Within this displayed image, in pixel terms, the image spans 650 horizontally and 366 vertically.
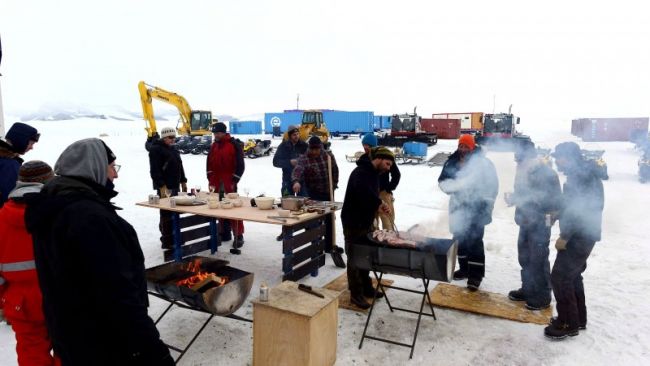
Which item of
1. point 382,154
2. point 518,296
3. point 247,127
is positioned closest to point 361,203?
point 382,154

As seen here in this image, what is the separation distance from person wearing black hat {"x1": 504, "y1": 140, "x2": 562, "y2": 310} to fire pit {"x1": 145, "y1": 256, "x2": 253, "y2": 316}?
3.14 metres

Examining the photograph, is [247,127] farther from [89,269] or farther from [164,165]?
[89,269]

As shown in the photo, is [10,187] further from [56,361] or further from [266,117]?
[266,117]

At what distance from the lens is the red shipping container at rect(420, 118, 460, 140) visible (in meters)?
35.2

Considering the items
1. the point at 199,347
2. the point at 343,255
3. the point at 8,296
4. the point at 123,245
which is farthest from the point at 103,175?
the point at 343,255

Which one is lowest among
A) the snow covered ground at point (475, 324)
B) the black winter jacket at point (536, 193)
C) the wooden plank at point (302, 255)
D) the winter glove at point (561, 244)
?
the snow covered ground at point (475, 324)

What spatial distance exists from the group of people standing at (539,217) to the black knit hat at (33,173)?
4.34 meters

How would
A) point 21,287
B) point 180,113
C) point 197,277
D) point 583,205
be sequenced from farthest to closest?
point 180,113
point 583,205
point 197,277
point 21,287

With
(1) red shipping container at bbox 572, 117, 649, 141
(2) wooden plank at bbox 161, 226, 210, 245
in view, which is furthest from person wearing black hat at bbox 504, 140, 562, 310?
(1) red shipping container at bbox 572, 117, 649, 141

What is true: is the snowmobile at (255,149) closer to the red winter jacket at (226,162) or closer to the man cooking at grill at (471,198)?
the red winter jacket at (226,162)

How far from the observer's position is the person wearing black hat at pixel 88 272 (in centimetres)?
175

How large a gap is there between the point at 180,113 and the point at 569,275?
2392cm

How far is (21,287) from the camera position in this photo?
9.07 ft

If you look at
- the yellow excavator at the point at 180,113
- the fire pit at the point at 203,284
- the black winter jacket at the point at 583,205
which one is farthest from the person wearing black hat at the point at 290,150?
the yellow excavator at the point at 180,113
